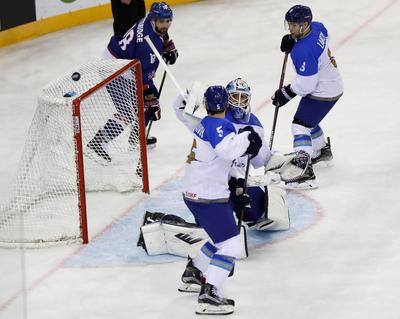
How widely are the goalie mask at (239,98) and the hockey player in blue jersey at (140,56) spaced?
1310 mm

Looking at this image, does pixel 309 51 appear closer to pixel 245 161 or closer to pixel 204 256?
pixel 245 161

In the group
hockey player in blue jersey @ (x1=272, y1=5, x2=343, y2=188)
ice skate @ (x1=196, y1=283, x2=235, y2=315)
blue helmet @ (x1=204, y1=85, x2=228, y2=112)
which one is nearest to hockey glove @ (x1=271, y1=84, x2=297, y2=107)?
hockey player in blue jersey @ (x1=272, y1=5, x2=343, y2=188)

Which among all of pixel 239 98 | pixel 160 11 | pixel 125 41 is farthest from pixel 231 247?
pixel 125 41

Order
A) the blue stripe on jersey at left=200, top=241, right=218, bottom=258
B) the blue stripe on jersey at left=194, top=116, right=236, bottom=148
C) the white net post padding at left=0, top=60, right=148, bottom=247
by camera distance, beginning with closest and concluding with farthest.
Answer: the blue stripe on jersey at left=194, top=116, right=236, bottom=148
the blue stripe on jersey at left=200, top=241, right=218, bottom=258
the white net post padding at left=0, top=60, right=148, bottom=247

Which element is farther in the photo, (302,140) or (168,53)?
(168,53)

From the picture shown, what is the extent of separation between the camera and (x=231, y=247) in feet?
18.1

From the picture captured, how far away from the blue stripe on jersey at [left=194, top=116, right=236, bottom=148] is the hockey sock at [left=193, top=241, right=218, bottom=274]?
1.68 ft

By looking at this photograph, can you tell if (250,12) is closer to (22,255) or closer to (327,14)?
(327,14)

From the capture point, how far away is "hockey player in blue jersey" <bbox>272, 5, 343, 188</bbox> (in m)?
6.95

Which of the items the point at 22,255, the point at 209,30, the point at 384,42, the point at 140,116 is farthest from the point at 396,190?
the point at 209,30

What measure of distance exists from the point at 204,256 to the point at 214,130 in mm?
635

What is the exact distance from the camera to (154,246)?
6.22 meters

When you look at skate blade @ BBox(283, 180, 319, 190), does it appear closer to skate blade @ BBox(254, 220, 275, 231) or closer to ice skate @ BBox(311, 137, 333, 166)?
ice skate @ BBox(311, 137, 333, 166)

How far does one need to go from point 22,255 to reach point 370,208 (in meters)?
1.99
